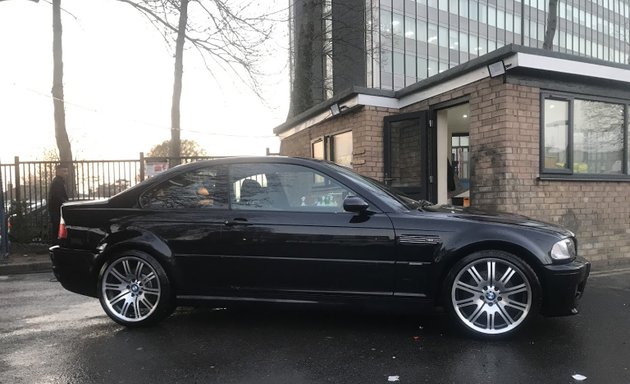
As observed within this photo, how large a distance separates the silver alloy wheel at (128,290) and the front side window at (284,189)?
103 centimetres

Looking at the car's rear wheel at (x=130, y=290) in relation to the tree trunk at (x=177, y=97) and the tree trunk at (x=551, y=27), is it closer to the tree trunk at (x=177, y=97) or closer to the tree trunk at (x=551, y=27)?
the tree trunk at (x=177, y=97)

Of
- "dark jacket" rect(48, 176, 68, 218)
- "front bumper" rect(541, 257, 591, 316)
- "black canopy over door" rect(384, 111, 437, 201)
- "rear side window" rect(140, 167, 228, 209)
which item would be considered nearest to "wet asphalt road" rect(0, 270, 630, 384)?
"front bumper" rect(541, 257, 591, 316)

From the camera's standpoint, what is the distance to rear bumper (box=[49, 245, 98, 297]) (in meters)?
4.21

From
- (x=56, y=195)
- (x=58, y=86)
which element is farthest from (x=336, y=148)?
(x=58, y=86)

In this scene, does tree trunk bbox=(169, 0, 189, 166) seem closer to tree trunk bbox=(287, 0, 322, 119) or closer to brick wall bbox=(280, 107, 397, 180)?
tree trunk bbox=(287, 0, 322, 119)

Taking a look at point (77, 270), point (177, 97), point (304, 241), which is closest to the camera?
point (304, 241)

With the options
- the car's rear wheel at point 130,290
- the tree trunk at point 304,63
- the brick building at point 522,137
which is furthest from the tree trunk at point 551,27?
the car's rear wheel at point 130,290

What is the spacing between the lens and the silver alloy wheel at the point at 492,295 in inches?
146

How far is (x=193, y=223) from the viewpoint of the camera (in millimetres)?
4074

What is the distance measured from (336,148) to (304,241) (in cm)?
588

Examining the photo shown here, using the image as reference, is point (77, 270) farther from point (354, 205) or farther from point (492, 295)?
point (492, 295)

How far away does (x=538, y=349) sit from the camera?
3559mm

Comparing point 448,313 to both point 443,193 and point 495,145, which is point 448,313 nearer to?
point 495,145

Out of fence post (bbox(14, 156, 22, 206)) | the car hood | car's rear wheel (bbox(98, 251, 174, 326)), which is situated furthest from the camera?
fence post (bbox(14, 156, 22, 206))
